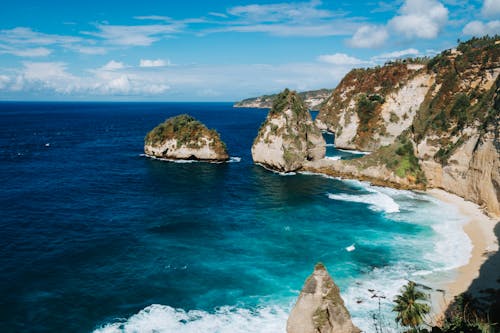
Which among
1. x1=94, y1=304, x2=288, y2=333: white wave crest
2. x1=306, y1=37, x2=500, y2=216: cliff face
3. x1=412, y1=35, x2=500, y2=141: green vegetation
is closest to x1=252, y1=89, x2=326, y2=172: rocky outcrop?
x1=306, y1=37, x2=500, y2=216: cliff face

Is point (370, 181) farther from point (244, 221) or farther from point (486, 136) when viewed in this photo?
point (244, 221)

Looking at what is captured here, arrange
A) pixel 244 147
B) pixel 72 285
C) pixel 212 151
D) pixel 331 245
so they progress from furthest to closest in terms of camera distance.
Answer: pixel 244 147
pixel 212 151
pixel 331 245
pixel 72 285

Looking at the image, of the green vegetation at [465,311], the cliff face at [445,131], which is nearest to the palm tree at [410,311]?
the green vegetation at [465,311]

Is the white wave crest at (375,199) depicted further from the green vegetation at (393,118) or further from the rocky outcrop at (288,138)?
the green vegetation at (393,118)

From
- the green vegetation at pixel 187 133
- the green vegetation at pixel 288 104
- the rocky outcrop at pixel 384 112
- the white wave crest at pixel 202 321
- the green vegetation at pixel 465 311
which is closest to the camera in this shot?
the green vegetation at pixel 465 311

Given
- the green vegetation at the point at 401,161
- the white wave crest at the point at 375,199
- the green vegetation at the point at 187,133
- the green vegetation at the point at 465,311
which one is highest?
the green vegetation at the point at 187,133

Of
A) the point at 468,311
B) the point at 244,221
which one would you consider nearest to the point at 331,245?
the point at 244,221

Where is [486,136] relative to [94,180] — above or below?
above

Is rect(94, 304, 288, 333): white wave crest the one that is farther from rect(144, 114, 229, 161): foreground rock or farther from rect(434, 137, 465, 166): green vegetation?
rect(144, 114, 229, 161): foreground rock
